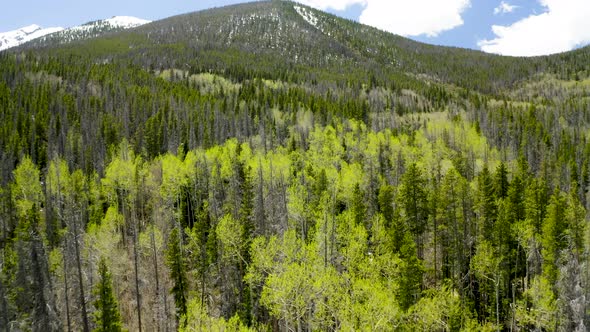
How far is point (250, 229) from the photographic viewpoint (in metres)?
51.2

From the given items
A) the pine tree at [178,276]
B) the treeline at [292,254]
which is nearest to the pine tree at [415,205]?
the treeline at [292,254]

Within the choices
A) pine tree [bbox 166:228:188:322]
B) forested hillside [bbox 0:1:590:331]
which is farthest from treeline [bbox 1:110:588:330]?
forested hillside [bbox 0:1:590:331]

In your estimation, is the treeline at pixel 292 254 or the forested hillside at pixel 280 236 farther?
the forested hillside at pixel 280 236

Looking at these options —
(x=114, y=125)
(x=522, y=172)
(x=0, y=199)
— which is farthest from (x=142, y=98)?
(x=522, y=172)

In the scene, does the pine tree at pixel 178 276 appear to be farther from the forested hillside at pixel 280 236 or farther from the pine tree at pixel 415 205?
the pine tree at pixel 415 205

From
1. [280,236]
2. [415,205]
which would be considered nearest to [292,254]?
[280,236]

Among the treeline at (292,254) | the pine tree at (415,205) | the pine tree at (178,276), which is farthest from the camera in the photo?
the pine tree at (415,205)

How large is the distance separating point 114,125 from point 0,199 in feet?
144

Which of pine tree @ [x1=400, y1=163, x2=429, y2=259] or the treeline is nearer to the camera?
the treeline

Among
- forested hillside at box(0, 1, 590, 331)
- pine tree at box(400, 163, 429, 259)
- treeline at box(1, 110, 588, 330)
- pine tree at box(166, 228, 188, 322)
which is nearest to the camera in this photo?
treeline at box(1, 110, 588, 330)

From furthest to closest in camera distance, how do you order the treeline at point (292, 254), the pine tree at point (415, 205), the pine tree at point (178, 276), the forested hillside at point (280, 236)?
1. the pine tree at point (415, 205)
2. the pine tree at point (178, 276)
3. the forested hillside at point (280, 236)
4. the treeline at point (292, 254)

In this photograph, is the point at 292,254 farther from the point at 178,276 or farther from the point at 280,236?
the point at 178,276

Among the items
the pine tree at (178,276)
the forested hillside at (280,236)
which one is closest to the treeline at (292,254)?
the pine tree at (178,276)

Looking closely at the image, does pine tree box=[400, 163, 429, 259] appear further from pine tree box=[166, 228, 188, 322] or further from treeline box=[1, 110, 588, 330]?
pine tree box=[166, 228, 188, 322]
